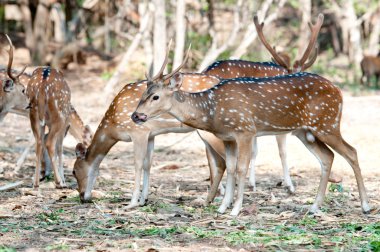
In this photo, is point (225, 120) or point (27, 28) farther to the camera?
point (27, 28)

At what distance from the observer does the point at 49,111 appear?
31.9 ft

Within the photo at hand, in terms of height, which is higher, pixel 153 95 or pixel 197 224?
pixel 153 95

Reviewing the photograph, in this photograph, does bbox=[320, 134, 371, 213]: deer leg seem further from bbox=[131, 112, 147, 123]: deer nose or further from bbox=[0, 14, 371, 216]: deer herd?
bbox=[131, 112, 147, 123]: deer nose

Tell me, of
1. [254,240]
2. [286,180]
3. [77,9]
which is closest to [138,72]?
[77,9]

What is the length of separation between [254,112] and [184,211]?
4.04ft

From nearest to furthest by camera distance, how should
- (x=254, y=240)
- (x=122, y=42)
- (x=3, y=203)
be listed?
(x=254, y=240) < (x=3, y=203) < (x=122, y=42)

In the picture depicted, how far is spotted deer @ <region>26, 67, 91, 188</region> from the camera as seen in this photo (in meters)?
9.56

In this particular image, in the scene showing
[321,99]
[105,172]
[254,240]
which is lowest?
[105,172]

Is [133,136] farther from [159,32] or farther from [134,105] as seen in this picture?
[159,32]

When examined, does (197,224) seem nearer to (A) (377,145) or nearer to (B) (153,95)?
(B) (153,95)

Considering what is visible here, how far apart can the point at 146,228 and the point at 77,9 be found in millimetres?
17022

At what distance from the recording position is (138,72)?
2002 cm

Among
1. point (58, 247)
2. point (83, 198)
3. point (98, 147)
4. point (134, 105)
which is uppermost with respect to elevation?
point (134, 105)

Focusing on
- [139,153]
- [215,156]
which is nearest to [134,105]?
[139,153]
